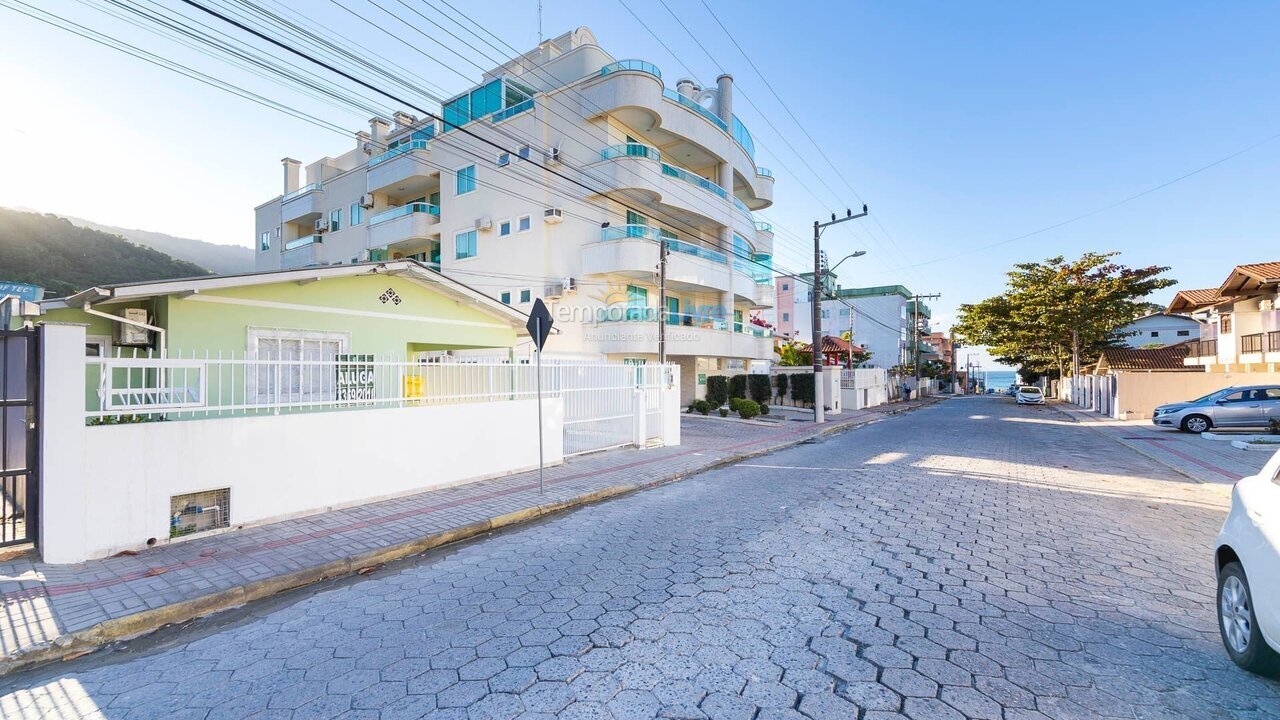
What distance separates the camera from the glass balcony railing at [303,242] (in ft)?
117

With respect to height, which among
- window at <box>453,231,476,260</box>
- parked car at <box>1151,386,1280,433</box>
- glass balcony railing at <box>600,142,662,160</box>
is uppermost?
glass balcony railing at <box>600,142,662,160</box>

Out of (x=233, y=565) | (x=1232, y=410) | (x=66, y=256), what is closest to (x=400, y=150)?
(x=233, y=565)

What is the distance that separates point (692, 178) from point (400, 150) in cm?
1757

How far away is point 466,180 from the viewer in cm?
2847

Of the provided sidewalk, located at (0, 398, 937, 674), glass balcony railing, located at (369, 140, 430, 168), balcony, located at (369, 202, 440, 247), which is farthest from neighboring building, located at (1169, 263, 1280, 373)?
glass balcony railing, located at (369, 140, 430, 168)

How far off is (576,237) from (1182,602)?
23726 millimetres

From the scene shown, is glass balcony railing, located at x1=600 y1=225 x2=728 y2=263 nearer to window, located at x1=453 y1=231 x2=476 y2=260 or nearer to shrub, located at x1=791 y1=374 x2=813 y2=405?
window, located at x1=453 y1=231 x2=476 y2=260

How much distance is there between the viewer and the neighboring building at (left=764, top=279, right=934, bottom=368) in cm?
6331

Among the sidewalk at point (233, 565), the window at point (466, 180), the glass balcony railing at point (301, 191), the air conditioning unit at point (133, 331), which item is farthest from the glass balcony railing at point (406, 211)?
the sidewalk at point (233, 565)

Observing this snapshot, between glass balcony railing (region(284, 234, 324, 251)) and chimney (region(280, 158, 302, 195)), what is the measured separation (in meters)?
4.63

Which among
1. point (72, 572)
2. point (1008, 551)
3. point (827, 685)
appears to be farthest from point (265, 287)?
point (1008, 551)

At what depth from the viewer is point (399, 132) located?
3353 cm

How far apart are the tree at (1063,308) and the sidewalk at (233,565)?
3673 centimetres

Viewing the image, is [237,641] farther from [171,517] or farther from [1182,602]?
[1182,602]
